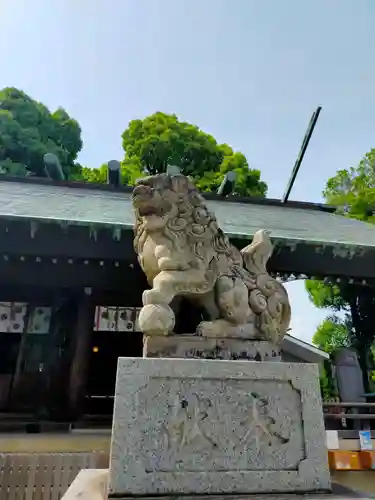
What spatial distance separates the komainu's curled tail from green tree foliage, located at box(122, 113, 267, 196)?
34.3 feet

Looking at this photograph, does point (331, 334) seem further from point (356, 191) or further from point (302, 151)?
point (302, 151)

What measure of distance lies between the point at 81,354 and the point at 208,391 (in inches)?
169

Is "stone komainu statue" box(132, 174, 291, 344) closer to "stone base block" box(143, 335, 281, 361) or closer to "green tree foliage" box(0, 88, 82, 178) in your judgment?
"stone base block" box(143, 335, 281, 361)

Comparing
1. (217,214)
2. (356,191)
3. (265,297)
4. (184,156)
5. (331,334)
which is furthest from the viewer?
(331,334)

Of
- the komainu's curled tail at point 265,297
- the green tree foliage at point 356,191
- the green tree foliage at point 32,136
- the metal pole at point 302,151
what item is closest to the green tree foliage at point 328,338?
the green tree foliage at point 356,191

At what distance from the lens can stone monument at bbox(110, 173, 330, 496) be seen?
1.74m

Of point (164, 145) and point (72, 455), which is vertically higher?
point (164, 145)

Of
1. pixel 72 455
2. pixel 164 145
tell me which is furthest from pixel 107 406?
pixel 164 145

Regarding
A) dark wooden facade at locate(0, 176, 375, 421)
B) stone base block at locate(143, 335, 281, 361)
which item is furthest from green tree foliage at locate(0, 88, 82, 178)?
stone base block at locate(143, 335, 281, 361)

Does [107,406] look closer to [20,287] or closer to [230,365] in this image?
[20,287]

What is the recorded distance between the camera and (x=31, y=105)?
12773 mm

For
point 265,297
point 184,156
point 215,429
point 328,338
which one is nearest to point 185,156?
point 184,156

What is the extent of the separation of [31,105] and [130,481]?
44.7 ft

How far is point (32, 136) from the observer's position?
12.1 m
